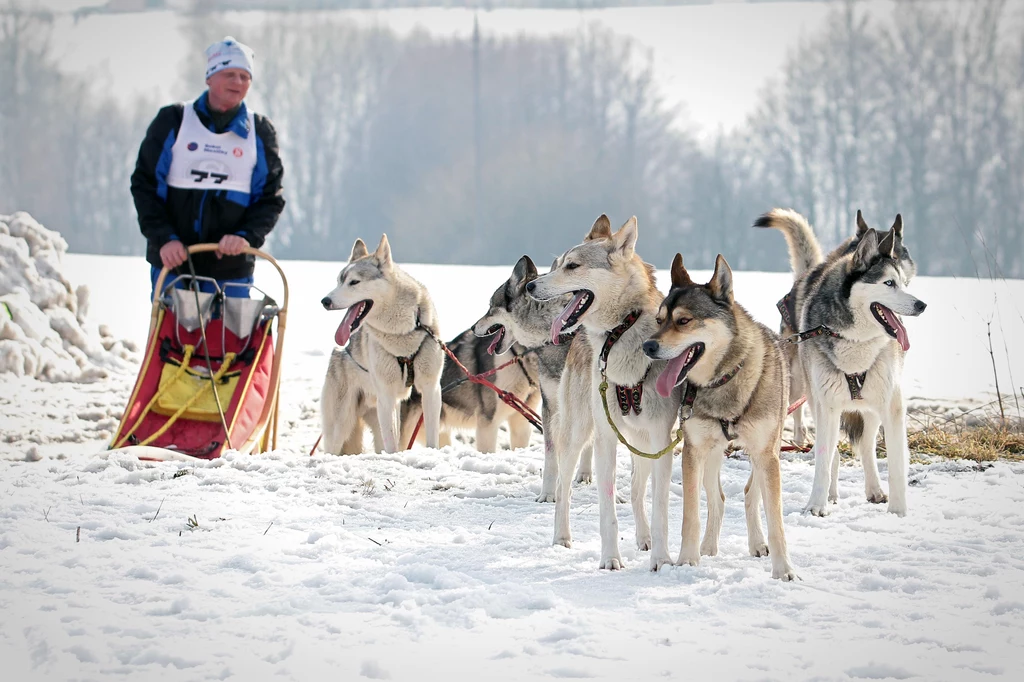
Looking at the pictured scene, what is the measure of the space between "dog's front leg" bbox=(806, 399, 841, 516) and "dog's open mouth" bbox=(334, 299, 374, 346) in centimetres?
251

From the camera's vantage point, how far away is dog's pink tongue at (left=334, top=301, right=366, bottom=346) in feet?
17.6

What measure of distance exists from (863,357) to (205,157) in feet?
11.6

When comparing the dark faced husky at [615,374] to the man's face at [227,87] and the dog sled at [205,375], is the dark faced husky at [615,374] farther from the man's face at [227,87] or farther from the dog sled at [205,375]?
the man's face at [227,87]

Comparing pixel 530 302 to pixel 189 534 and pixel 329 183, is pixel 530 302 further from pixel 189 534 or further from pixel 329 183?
pixel 329 183

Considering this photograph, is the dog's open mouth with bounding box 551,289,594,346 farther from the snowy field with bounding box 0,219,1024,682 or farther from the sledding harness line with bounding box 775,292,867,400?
the sledding harness line with bounding box 775,292,867,400

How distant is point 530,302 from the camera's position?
4492 millimetres

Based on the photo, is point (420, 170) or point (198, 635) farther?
point (420, 170)

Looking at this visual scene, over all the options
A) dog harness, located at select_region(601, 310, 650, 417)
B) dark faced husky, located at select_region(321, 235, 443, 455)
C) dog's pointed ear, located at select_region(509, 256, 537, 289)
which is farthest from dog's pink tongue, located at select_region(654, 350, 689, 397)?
dark faced husky, located at select_region(321, 235, 443, 455)

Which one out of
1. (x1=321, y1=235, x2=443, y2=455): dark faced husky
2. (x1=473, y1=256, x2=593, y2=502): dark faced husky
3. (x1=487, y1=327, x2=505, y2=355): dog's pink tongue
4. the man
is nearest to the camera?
(x1=473, y1=256, x2=593, y2=502): dark faced husky

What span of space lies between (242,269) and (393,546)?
2.68 metres

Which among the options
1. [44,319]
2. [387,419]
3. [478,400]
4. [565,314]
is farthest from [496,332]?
[44,319]

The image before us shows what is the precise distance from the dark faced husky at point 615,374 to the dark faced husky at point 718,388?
90 millimetres

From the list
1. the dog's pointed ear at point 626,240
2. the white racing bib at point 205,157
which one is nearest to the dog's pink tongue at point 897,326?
the dog's pointed ear at point 626,240

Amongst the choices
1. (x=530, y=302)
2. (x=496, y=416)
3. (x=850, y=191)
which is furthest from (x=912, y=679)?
(x=850, y=191)
